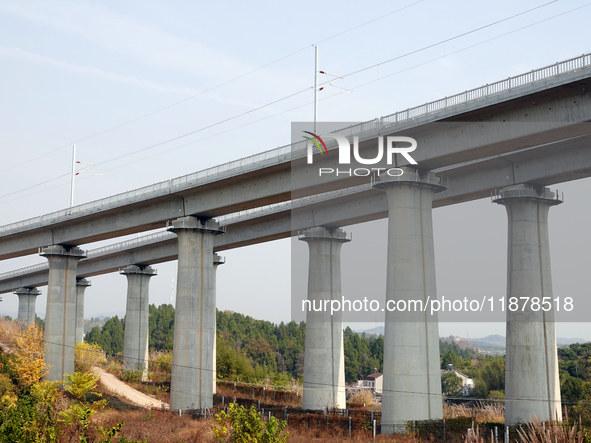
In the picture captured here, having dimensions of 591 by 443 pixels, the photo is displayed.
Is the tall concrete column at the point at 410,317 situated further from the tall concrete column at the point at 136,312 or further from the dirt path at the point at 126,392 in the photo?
the tall concrete column at the point at 136,312

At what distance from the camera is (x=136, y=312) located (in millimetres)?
79562


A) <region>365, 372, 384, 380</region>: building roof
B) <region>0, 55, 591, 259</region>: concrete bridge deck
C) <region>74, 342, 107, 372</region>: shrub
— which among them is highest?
<region>0, 55, 591, 259</region>: concrete bridge deck

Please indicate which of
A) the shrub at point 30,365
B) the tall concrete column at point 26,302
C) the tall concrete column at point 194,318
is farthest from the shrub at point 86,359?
the tall concrete column at point 26,302

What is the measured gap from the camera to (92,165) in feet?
209

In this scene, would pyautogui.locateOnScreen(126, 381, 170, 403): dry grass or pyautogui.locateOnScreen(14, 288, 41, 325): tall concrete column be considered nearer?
pyautogui.locateOnScreen(126, 381, 170, 403): dry grass

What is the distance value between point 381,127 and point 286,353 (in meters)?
121

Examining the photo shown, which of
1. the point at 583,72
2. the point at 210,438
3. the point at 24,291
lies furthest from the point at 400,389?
the point at 24,291

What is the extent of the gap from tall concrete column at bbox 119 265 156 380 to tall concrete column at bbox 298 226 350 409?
30575 millimetres

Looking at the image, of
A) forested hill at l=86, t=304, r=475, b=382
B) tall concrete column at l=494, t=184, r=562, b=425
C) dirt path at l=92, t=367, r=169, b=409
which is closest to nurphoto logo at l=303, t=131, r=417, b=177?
tall concrete column at l=494, t=184, r=562, b=425

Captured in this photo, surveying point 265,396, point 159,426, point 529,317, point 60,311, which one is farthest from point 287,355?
point 159,426

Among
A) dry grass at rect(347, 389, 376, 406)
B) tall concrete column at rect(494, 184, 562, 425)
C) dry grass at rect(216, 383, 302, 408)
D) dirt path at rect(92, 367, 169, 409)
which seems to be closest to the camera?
tall concrete column at rect(494, 184, 562, 425)

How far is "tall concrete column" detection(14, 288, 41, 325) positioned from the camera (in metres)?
111

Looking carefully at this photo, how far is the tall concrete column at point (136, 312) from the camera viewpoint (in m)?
78.7

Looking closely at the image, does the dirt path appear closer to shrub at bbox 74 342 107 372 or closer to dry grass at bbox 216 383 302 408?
shrub at bbox 74 342 107 372
